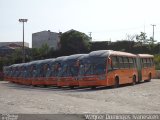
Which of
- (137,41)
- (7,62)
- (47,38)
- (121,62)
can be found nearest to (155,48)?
(137,41)

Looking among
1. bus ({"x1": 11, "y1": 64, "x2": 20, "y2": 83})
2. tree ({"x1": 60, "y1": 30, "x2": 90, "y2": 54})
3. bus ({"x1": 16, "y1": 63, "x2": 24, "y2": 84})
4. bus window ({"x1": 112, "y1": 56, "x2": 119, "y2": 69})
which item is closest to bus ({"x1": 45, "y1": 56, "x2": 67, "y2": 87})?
bus window ({"x1": 112, "y1": 56, "x2": 119, "y2": 69})

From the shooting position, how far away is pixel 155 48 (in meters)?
84.0

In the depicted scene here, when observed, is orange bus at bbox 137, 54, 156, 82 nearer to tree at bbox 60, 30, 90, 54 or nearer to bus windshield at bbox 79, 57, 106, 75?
bus windshield at bbox 79, 57, 106, 75

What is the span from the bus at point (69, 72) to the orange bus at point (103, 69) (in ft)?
A: 6.59

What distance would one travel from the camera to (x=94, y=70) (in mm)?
29688

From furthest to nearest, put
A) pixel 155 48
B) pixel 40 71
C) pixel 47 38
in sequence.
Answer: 1. pixel 47 38
2. pixel 155 48
3. pixel 40 71

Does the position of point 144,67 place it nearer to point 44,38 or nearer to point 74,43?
point 74,43

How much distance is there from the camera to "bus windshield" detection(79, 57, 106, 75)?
29.3m

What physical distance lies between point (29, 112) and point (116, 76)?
16.4 metres

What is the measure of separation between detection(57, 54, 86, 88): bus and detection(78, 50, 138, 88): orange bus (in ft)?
6.59

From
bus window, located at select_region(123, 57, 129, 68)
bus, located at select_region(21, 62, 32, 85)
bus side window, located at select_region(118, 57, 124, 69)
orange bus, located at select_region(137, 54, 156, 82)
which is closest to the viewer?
bus side window, located at select_region(118, 57, 124, 69)

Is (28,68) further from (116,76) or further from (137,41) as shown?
(137,41)

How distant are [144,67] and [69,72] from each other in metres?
7.70

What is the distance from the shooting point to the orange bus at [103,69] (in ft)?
95.7
